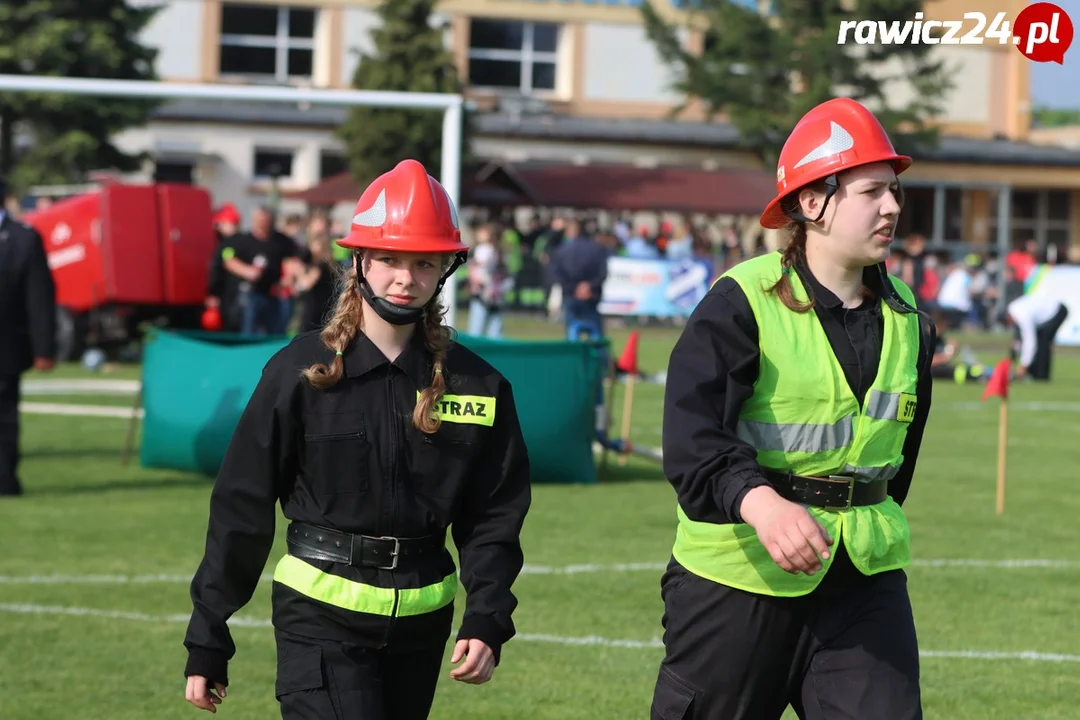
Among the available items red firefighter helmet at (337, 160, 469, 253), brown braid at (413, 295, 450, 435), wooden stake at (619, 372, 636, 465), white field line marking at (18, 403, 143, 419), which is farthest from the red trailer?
brown braid at (413, 295, 450, 435)

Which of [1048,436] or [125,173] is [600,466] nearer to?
[1048,436]

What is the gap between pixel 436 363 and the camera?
15.4ft

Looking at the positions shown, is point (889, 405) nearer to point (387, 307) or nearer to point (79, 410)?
point (387, 307)

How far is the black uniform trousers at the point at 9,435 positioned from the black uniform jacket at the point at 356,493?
869 cm

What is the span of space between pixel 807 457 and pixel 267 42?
51.7m

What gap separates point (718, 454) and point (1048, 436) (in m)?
15.5

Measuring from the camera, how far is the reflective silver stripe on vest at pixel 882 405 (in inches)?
181

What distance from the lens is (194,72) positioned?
5359 centimetres

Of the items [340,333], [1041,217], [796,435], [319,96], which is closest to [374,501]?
[340,333]

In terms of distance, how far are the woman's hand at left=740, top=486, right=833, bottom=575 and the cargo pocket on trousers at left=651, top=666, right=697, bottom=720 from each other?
56 cm

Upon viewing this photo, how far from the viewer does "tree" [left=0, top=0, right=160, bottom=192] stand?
130ft

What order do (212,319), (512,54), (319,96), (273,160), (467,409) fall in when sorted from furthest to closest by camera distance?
(512,54)
(273,160)
(212,319)
(319,96)
(467,409)

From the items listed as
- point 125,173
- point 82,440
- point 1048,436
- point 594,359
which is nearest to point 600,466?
point 594,359

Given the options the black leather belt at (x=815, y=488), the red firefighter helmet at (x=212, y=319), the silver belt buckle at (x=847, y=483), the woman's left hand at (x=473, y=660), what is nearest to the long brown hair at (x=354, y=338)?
the woman's left hand at (x=473, y=660)
